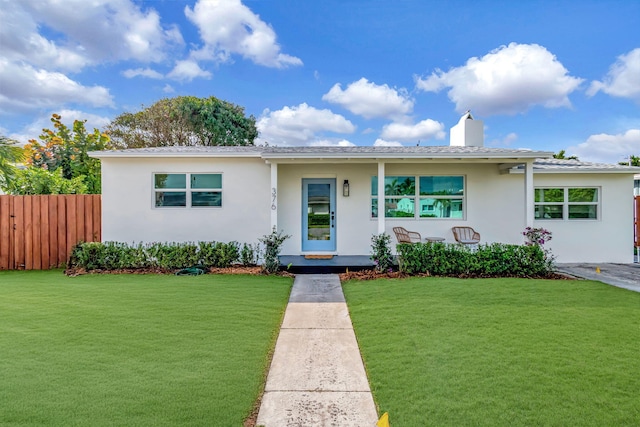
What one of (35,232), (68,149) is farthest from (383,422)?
(68,149)

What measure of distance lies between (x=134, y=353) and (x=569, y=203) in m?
11.1

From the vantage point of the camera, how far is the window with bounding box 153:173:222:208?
9.63m

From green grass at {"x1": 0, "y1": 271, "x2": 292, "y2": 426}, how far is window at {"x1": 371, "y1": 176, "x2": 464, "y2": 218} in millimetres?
4813

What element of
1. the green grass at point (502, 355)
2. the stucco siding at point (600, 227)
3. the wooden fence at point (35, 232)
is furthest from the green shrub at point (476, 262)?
the wooden fence at point (35, 232)

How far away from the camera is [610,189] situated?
9945 mm

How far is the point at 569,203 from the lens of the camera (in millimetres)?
10055

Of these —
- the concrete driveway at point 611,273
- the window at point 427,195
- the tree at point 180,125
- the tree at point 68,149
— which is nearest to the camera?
the concrete driveway at point 611,273

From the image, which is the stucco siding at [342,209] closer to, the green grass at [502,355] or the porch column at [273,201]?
the porch column at [273,201]

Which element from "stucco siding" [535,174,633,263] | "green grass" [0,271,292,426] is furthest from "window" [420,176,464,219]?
"green grass" [0,271,292,426]

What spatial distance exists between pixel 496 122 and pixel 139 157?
13100 mm

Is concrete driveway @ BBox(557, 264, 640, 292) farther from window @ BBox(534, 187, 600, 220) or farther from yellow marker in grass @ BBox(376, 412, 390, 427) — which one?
yellow marker in grass @ BBox(376, 412, 390, 427)

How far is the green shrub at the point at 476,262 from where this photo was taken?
8.01 m

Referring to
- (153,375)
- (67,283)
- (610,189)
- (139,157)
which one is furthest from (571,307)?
(139,157)

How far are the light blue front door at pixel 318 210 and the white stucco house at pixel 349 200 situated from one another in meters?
0.03
